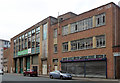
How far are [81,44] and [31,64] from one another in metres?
20.2

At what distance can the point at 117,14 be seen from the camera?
2611 cm

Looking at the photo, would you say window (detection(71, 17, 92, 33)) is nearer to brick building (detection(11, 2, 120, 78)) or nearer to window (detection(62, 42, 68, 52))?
brick building (detection(11, 2, 120, 78))

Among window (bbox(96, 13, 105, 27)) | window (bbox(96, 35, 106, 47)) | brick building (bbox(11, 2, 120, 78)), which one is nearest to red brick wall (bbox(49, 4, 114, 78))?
brick building (bbox(11, 2, 120, 78))

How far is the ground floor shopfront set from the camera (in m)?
40.1

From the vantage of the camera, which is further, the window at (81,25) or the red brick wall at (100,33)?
the window at (81,25)

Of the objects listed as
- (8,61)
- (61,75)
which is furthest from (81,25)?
(8,61)

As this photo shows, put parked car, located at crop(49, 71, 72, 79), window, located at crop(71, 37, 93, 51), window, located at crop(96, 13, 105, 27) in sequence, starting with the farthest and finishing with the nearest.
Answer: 1. window, located at crop(71, 37, 93, 51)
2. window, located at crop(96, 13, 105, 27)
3. parked car, located at crop(49, 71, 72, 79)

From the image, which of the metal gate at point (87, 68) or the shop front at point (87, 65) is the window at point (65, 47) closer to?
the shop front at point (87, 65)

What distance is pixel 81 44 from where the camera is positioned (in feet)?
98.2

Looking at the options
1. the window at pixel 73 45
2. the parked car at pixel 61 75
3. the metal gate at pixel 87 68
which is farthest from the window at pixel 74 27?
the parked car at pixel 61 75

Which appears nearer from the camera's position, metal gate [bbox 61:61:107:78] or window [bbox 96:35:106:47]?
metal gate [bbox 61:61:107:78]

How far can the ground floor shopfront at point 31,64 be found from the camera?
40.1m

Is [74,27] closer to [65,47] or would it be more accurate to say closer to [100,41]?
[65,47]

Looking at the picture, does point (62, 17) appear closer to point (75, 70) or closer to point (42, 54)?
point (42, 54)
